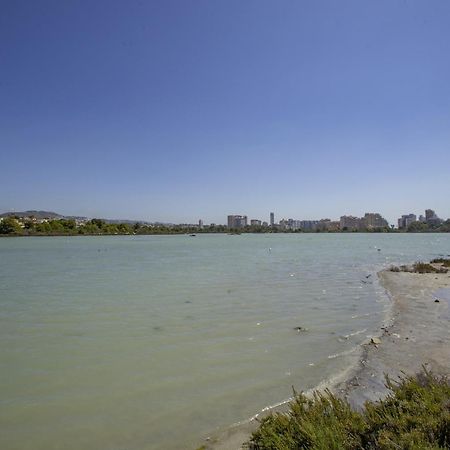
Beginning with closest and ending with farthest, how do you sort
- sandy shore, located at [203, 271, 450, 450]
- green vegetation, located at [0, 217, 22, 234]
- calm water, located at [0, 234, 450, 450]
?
sandy shore, located at [203, 271, 450, 450], calm water, located at [0, 234, 450, 450], green vegetation, located at [0, 217, 22, 234]

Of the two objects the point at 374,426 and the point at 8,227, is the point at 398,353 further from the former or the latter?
the point at 8,227

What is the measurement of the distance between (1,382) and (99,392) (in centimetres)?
214

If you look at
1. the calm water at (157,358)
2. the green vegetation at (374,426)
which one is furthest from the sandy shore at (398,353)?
the green vegetation at (374,426)

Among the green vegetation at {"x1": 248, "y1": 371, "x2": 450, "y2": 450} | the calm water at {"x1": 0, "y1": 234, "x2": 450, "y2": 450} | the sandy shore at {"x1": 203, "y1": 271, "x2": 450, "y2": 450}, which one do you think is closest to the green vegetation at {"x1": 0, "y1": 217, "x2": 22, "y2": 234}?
the calm water at {"x1": 0, "y1": 234, "x2": 450, "y2": 450}

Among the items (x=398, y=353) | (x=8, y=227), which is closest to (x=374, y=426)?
(x=398, y=353)

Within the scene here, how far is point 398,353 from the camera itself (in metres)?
9.08

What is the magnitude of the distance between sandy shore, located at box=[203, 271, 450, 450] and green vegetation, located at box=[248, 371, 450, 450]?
72cm

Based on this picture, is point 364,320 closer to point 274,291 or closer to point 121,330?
point 274,291

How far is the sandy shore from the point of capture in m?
5.81

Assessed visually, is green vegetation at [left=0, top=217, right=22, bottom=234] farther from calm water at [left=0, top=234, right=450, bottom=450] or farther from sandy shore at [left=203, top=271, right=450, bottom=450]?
sandy shore at [left=203, top=271, right=450, bottom=450]

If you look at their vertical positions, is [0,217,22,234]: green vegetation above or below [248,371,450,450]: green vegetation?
above

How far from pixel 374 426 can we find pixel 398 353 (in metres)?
5.49

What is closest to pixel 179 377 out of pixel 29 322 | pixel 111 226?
Answer: pixel 29 322

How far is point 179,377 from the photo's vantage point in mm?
7898
